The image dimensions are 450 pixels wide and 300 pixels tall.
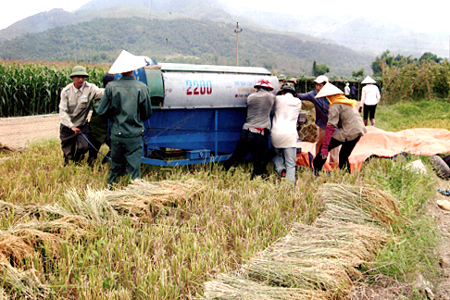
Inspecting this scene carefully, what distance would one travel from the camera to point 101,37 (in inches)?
7411

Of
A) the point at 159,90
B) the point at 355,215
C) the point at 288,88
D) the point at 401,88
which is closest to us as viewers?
the point at 355,215

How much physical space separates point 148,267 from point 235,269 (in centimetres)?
76

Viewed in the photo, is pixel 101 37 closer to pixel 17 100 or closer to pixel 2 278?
pixel 17 100

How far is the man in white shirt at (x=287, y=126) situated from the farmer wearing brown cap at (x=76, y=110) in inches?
115

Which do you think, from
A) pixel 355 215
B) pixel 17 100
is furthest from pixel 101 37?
pixel 355 215

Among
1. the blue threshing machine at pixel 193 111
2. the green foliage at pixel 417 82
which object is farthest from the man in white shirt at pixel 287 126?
the green foliage at pixel 417 82

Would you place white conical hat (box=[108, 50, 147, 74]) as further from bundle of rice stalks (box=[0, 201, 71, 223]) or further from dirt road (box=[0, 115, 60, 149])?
dirt road (box=[0, 115, 60, 149])

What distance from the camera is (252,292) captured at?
8.68 ft

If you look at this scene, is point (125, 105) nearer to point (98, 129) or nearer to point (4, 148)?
point (98, 129)

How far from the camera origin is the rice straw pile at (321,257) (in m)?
2.71

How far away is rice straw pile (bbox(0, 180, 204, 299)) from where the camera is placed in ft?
9.44

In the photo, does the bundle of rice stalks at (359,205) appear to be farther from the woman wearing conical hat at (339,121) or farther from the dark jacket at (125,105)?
the dark jacket at (125,105)

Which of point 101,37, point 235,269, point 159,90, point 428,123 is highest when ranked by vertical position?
point 101,37

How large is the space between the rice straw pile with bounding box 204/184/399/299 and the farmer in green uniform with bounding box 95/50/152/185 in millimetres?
2497
